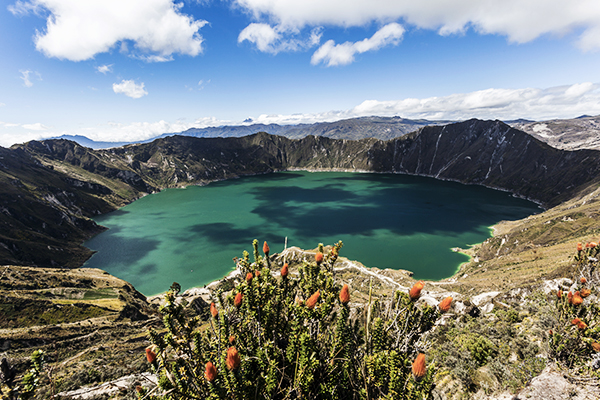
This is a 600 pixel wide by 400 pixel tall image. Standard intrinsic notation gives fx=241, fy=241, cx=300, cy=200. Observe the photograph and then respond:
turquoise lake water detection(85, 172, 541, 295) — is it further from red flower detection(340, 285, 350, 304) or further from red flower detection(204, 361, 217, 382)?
red flower detection(204, 361, 217, 382)

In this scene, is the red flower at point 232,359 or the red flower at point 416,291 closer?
the red flower at point 232,359

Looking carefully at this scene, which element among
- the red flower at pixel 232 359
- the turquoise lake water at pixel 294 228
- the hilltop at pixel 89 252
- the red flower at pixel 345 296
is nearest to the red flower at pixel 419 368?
the red flower at pixel 345 296

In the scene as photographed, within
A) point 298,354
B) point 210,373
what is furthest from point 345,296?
point 210,373

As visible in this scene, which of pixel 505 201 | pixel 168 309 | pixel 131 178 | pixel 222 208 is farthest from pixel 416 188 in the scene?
pixel 131 178

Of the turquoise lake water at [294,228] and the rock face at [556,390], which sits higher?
the rock face at [556,390]

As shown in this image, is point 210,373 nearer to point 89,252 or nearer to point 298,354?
point 298,354

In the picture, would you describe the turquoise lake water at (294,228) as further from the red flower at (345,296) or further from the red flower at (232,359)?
the red flower at (232,359)
